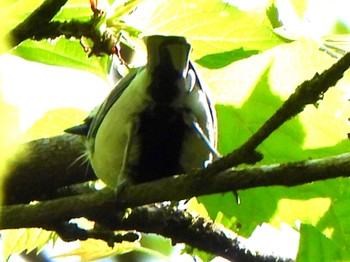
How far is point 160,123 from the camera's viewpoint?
5.09 feet

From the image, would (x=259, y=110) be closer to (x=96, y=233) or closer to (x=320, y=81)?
(x=96, y=233)

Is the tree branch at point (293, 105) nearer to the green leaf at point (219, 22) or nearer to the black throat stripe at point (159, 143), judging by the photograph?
the green leaf at point (219, 22)

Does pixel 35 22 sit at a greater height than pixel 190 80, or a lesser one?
greater

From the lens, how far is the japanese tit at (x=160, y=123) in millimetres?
1538

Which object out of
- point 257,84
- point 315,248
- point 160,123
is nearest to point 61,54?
point 160,123

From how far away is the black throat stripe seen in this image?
1555 mm

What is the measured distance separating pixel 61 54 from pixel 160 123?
280 mm

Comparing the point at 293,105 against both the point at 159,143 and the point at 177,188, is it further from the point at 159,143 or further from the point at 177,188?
the point at 159,143

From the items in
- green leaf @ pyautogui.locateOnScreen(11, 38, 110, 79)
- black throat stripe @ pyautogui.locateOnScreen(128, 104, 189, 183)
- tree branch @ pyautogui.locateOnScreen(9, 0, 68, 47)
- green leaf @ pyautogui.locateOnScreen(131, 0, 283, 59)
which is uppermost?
tree branch @ pyautogui.locateOnScreen(9, 0, 68, 47)

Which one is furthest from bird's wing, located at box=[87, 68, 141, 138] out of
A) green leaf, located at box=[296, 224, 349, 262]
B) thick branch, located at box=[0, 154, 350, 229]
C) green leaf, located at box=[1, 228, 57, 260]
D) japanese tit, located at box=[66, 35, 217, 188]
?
green leaf, located at box=[296, 224, 349, 262]

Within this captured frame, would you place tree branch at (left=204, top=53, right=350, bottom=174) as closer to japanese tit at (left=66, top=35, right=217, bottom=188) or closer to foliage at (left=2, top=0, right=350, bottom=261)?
foliage at (left=2, top=0, right=350, bottom=261)

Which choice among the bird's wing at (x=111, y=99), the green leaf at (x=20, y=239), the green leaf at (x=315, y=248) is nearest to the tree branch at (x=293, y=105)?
the green leaf at (x=315, y=248)

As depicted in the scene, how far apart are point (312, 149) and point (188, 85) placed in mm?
282

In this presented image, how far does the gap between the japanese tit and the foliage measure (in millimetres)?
44
